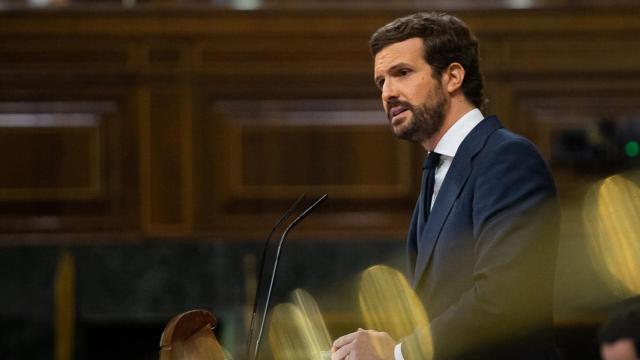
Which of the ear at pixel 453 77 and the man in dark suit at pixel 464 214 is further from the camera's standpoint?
the ear at pixel 453 77

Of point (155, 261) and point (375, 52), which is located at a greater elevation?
point (375, 52)

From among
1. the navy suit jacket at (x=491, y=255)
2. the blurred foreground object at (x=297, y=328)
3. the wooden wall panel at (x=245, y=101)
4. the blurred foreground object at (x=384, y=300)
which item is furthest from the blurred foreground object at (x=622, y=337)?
the wooden wall panel at (x=245, y=101)

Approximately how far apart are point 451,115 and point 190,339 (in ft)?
2.55

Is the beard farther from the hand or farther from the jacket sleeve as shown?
the hand

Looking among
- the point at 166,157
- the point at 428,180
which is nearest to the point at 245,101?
the point at 166,157

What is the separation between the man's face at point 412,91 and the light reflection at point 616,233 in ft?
7.63

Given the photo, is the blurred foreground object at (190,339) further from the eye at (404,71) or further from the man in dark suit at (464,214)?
the eye at (404,71)

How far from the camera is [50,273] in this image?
4.71m

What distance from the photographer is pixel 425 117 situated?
242cm

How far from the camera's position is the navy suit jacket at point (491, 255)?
216cm

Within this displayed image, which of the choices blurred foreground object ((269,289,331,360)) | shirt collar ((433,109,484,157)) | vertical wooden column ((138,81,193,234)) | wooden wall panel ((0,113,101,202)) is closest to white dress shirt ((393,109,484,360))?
shirt collar ((433,109,484,157))

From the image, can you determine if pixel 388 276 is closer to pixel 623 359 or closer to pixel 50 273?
pixel 50 273

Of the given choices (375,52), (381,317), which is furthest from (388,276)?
(375,52)

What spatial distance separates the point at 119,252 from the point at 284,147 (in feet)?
2.53
